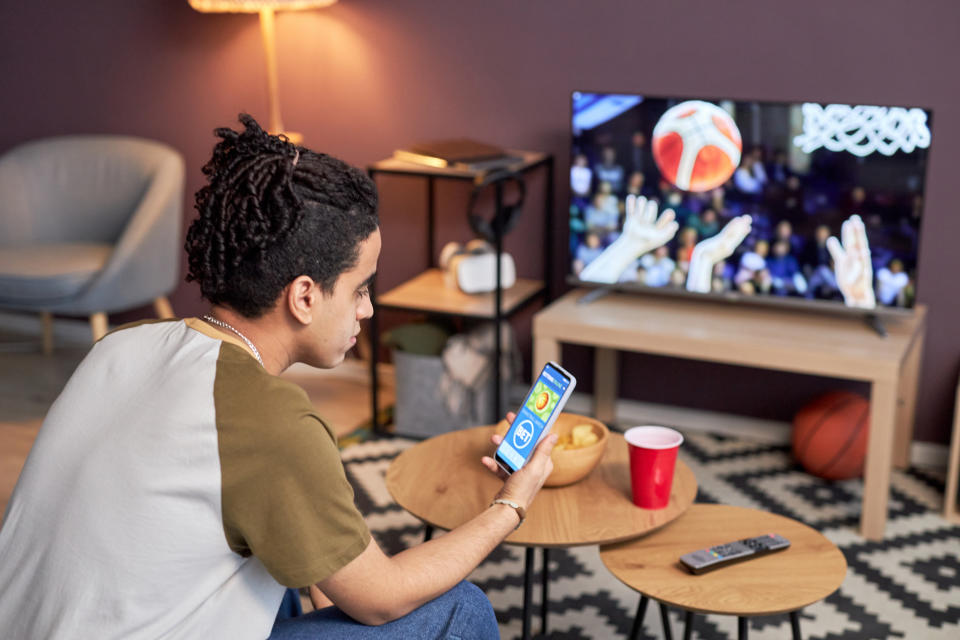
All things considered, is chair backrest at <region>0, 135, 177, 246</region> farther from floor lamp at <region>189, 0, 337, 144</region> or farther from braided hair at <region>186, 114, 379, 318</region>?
braided hair at <region>186, 114, 379, 318</region>

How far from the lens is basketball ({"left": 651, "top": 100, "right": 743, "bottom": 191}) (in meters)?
2.74

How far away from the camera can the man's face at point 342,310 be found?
1.25m

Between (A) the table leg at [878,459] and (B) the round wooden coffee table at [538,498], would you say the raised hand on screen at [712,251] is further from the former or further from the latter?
(B) the round wooden coffee table at [538,498]

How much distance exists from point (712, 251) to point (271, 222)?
187cm

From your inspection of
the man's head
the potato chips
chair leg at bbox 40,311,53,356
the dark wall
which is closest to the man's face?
the man's head

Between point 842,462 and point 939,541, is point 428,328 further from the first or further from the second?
point 939,541

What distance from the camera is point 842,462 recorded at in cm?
272

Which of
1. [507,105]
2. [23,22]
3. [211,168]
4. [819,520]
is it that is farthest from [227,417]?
[23,22]

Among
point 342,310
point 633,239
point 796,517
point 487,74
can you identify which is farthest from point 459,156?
point 342,310

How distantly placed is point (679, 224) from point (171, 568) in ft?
6.51

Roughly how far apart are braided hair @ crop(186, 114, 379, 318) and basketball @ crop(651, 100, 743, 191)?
1692 millimetres

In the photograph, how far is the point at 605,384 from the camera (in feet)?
10.5

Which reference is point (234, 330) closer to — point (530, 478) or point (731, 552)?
point (530, 478)

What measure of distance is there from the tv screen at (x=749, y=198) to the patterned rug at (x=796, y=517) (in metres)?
0.48
